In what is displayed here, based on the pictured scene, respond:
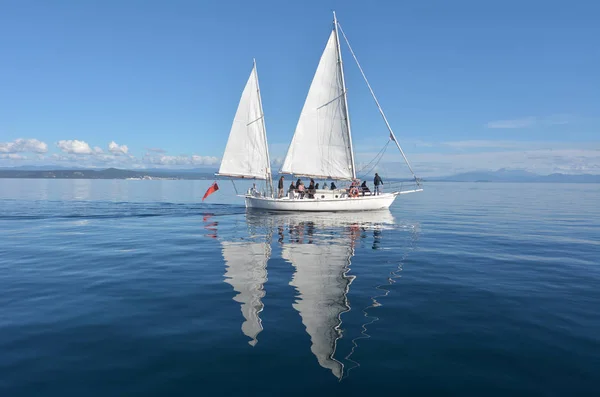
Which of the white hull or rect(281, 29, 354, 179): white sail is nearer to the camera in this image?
the white hull

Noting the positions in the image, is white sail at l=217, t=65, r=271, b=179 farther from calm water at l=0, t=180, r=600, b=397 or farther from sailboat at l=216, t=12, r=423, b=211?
calm water at l=0, t=180, r=600, b=397

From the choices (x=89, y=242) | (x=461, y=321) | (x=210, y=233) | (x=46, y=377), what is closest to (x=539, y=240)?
(x=461, y=321)

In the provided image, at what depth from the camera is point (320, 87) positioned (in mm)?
44812

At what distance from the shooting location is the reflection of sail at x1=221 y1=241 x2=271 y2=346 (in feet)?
32.6

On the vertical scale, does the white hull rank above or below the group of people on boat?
below

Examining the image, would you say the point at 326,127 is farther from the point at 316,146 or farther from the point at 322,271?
the point at 322,271

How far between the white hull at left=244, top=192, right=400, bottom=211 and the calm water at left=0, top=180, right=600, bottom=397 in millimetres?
22433

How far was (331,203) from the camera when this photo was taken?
143ft

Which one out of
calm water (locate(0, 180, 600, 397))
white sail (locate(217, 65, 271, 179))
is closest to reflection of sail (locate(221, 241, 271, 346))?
calm water (locate(0, 180, 600, 397))

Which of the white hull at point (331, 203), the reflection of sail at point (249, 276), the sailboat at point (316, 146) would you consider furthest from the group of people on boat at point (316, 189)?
the reflection of sail at point (249, 276)

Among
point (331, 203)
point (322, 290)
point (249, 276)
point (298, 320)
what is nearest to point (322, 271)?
point (322, 290)

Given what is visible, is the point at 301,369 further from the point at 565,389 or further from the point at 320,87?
the point at 320,87

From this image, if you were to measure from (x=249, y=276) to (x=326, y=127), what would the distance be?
32825 mm

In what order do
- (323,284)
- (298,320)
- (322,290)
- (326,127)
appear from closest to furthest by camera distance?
(298,320)
(322,290)
(323,284)
(326,127)
